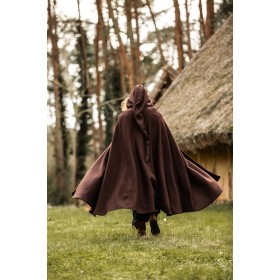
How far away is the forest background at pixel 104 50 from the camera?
1274 centimetres

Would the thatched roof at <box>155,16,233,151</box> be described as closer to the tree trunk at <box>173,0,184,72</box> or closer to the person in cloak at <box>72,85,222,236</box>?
the tree trunk at <box>173,0,184,72</box>

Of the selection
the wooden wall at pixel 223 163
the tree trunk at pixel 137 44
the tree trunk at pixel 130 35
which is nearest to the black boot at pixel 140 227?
the wooden wall at pixel 223 163

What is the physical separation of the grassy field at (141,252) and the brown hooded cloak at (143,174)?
33 cm

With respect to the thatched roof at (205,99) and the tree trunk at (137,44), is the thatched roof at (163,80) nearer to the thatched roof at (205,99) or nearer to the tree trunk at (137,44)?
the tree trunk at (137,44)

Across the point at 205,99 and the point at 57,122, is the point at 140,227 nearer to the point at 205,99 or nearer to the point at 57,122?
the point at 205,99

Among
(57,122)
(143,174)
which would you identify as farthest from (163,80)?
(143,174)

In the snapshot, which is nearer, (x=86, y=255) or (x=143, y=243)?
(x=86, y=255)

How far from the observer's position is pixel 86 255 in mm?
5055

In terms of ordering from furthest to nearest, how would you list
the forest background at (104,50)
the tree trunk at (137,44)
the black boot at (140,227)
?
the forest background at (104,50) → the tree trunk at (137,44) → the black boot at (140,227)

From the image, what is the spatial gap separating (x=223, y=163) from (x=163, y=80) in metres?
6.42

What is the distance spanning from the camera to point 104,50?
1812cm
